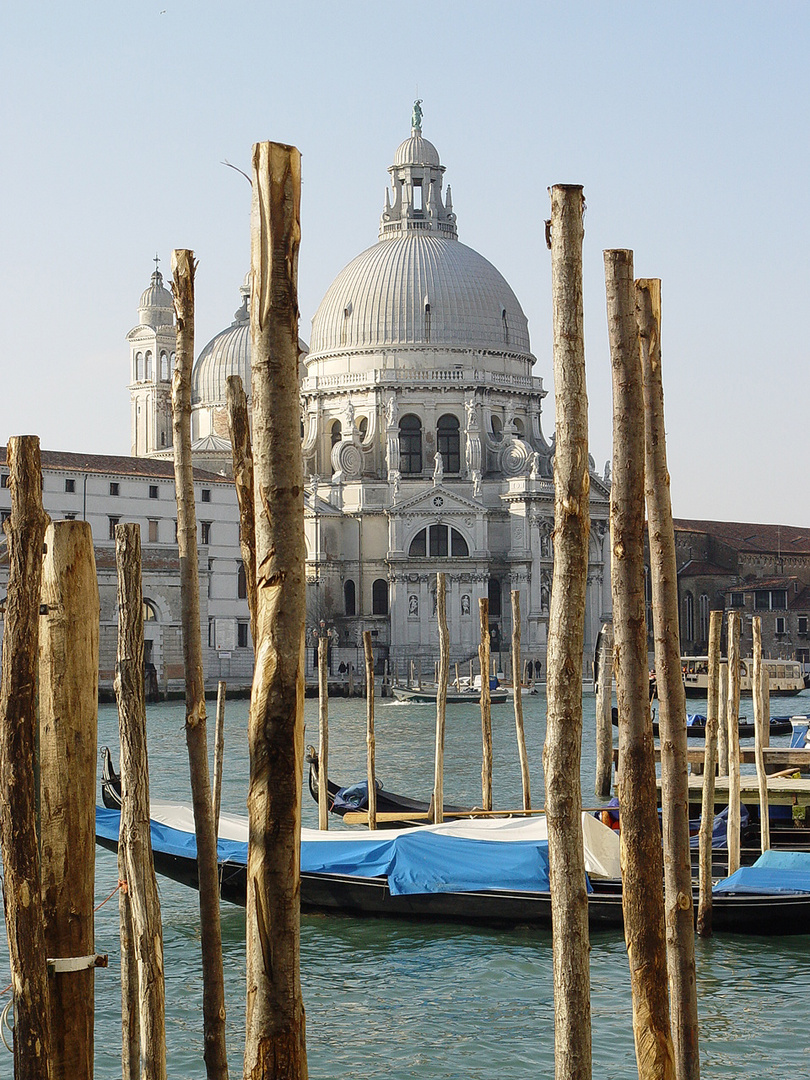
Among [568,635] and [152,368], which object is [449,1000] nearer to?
[568,635]

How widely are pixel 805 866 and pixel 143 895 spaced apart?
5435 mm

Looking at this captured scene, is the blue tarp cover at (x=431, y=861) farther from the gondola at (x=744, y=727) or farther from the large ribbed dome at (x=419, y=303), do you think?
the large ribbed dome at (x=419, y=303)

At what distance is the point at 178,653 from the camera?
33.9 m

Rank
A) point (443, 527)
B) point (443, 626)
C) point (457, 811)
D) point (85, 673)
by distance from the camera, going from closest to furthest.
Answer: point (85, 673) → point (457, 811) → point (443, 626) → point (443, 527)

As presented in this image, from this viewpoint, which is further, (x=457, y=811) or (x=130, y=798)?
(x=457, y=811)

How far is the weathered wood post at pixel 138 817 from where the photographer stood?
17.2ft

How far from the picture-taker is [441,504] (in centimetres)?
4425

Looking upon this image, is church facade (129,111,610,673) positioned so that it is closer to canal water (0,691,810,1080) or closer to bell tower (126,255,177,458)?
bell tower (126,255,177,458)

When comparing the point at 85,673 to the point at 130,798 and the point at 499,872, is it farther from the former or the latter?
the point at 499,872

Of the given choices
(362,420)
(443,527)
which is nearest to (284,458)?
(443,527)

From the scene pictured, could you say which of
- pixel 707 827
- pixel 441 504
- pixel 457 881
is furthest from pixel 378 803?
pixel 441 504

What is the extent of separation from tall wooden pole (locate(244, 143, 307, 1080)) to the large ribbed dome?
44.1 meters

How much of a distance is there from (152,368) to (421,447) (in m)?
11.5

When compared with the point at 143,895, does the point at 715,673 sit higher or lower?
higher
